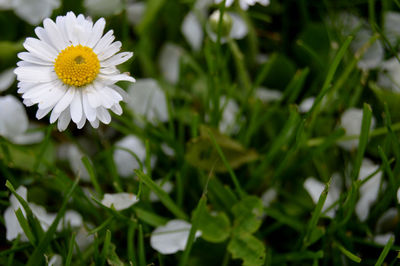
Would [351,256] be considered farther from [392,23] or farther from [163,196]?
[392,23]

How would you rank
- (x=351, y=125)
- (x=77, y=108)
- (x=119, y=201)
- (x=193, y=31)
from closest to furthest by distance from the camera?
(x=77, y=108) < (x=119, y=201) < (x=351, y=125) < (x=193, y=31)

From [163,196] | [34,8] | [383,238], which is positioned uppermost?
[34,8]

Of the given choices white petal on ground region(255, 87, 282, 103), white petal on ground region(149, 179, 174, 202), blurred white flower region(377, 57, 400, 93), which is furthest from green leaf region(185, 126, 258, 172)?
blurred white flower region(377, 57, 400, 93)

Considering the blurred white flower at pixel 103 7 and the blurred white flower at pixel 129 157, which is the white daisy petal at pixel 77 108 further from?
the blurred white flower at pixel 103 7

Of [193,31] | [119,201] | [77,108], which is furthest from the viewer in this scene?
[193,31]

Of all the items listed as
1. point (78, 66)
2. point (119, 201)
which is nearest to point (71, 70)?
point (78, 66)

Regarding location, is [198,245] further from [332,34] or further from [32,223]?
[332,34]

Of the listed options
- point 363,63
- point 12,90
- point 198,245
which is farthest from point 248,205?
point 12,90
